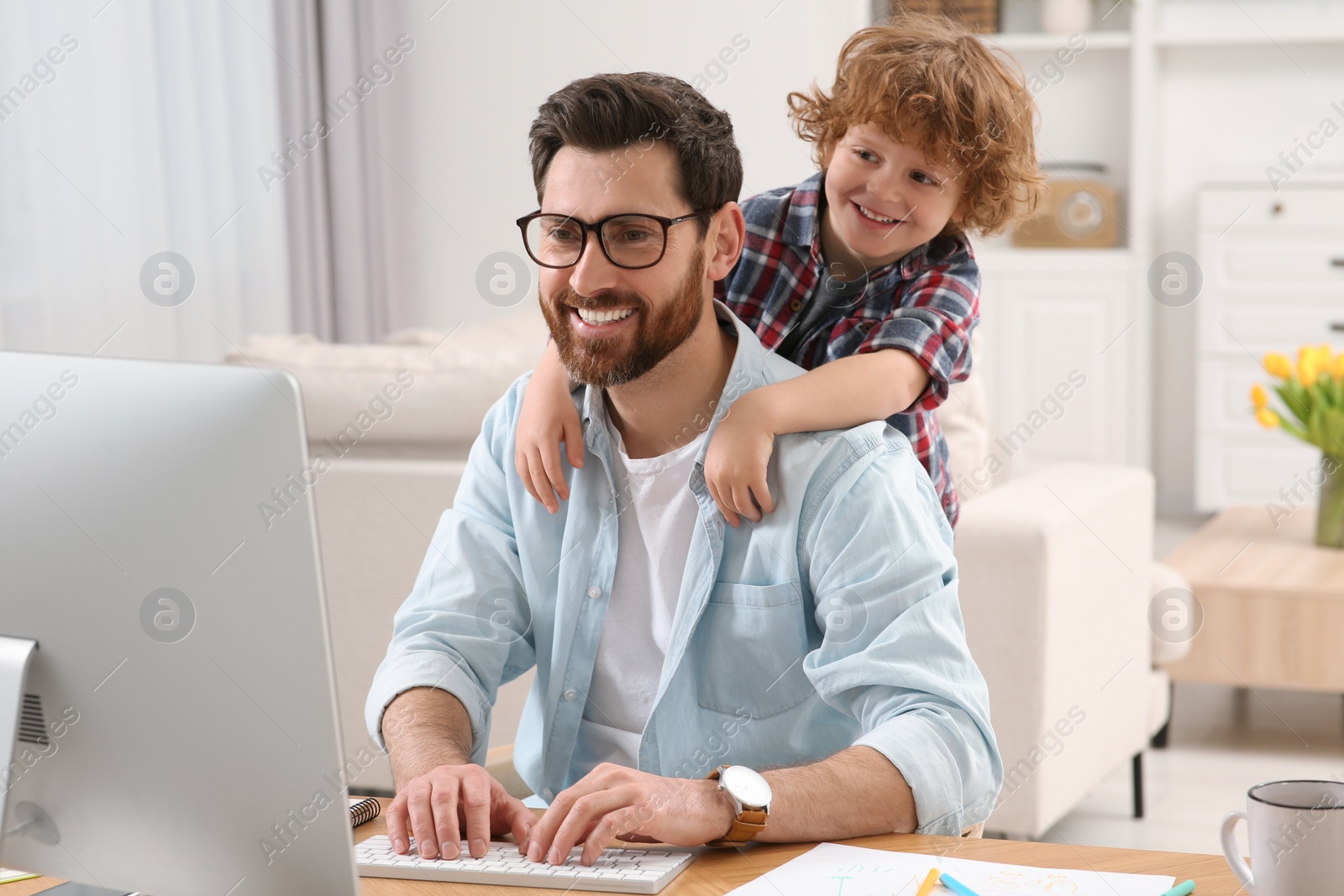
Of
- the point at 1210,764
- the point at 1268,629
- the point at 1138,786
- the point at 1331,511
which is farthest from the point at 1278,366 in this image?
the point at 1138,786

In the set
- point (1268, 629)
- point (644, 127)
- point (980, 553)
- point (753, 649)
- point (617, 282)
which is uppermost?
point (644, 127)

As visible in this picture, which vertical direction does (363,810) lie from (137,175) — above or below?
below

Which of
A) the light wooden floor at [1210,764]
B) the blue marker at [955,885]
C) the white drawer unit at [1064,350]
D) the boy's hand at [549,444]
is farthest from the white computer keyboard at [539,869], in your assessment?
the white drawer unit at [1064,350]

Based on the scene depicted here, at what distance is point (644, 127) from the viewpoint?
1246 millimetres

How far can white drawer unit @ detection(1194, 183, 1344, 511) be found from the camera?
16.0ft

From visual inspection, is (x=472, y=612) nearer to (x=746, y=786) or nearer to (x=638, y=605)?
(x=638, y=605)

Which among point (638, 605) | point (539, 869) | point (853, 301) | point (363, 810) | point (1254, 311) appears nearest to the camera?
point (539, 869)

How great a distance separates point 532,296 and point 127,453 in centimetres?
485

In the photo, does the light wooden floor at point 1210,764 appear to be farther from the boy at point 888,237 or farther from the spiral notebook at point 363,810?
the spiral notebook at point 363,810

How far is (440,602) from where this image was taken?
1.33 m

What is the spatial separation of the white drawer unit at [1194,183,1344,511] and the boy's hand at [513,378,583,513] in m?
4.23

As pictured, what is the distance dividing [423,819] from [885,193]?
0.84 meters

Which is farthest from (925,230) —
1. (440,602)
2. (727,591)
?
(440,602)

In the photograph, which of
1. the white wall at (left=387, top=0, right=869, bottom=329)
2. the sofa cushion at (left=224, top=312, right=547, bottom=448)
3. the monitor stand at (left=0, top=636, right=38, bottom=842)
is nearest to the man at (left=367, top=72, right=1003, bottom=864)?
the monitor stand at (left=0, top=636, right=38, bottom=842)
